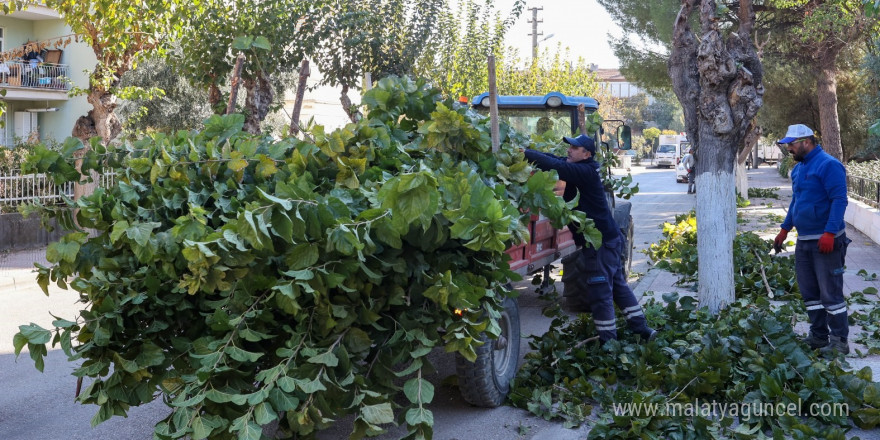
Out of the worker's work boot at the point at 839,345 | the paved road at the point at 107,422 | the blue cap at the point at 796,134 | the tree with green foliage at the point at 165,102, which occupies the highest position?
the tree with green foliage at the point at 165,102

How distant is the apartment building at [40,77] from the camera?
89.8ft

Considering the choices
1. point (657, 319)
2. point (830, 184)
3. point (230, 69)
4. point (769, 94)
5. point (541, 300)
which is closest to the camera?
point (830, 184)

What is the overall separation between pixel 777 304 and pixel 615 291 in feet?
8.08

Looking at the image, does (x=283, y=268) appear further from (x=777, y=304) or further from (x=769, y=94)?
(x=769, y=94)

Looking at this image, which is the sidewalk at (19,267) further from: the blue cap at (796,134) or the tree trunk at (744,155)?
the tree trunk at (744,155)

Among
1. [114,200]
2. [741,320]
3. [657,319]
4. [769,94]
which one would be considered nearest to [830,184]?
[741,320]

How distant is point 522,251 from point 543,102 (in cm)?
333

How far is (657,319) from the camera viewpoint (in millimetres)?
7477

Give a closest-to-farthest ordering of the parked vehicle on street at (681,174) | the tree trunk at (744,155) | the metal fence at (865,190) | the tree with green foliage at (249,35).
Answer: the tree with green foliage at (249,35) < the metal fence at (865,190) < the tree trunk at (744,155) < the parked vehicle on street at (681,174)

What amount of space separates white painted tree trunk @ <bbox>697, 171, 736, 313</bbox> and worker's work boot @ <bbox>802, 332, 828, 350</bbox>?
4.31 feet

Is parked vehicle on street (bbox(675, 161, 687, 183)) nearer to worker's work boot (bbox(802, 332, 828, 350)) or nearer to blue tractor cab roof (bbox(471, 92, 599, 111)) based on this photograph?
blue tractor cab roof (bbox(471, 92, 599, 111))

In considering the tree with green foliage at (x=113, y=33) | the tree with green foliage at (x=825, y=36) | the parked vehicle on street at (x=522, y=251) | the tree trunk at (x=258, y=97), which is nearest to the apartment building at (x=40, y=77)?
the tree with green foliage at (x=113, y=33)

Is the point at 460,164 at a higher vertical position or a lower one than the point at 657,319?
higher

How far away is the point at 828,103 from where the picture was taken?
2475cm
